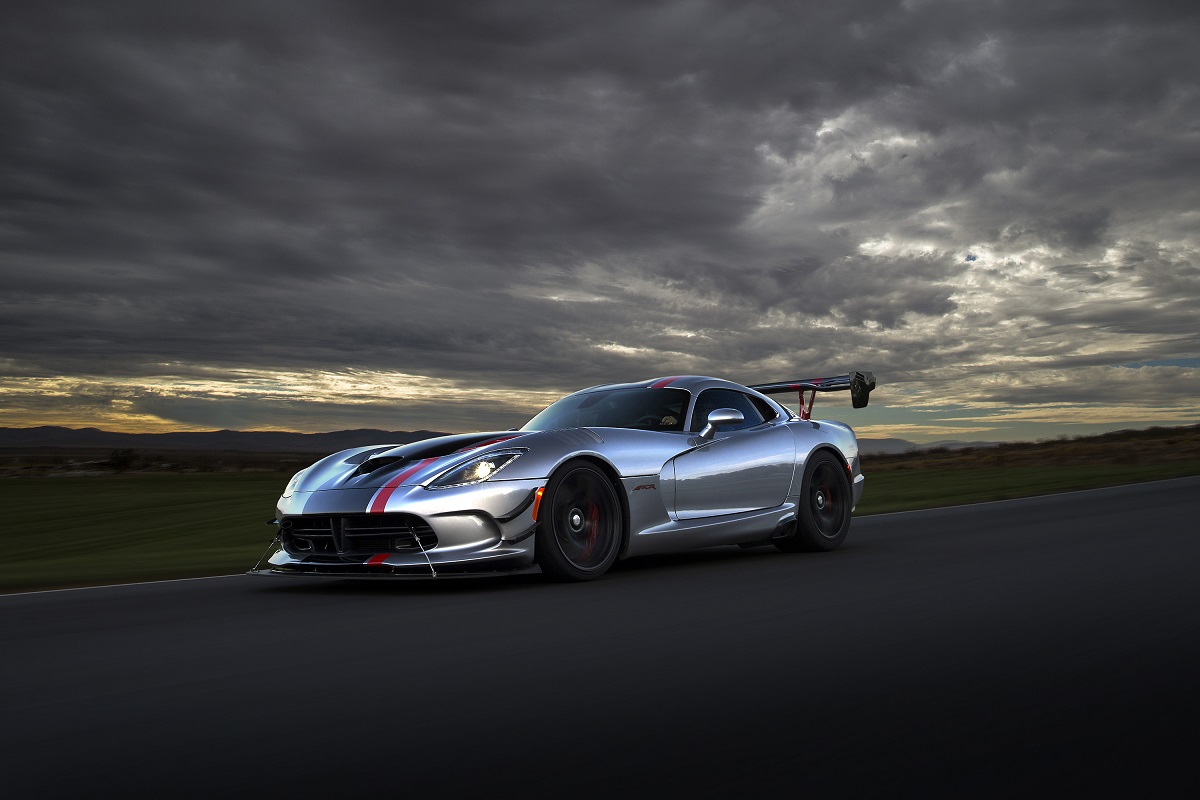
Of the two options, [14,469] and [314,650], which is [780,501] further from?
[14,469]

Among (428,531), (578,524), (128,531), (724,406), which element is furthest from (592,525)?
(128,531)

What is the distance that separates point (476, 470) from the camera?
7.19 metres

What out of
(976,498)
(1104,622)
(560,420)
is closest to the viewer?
(1104,622)

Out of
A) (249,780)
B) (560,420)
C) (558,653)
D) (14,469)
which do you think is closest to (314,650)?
(558,653)

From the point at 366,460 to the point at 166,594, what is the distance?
5.02 ft

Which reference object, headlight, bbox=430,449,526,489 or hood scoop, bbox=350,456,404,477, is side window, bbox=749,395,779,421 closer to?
headlight, bbox=430,449,526,489

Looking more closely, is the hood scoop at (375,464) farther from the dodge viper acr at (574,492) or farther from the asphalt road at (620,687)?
the asphalt road at (620,687)

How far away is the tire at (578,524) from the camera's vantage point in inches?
287

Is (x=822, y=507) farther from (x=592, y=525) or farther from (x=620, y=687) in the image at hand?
(x=620, y=687)

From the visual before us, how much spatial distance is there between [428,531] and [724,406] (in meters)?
3.31

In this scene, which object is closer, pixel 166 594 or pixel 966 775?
pixel 966 775

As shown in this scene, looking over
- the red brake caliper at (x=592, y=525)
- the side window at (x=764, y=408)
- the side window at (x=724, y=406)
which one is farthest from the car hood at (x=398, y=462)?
the side window at (x=764, y=408)

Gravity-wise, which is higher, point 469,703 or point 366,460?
point 366,460

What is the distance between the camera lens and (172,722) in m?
3.63
